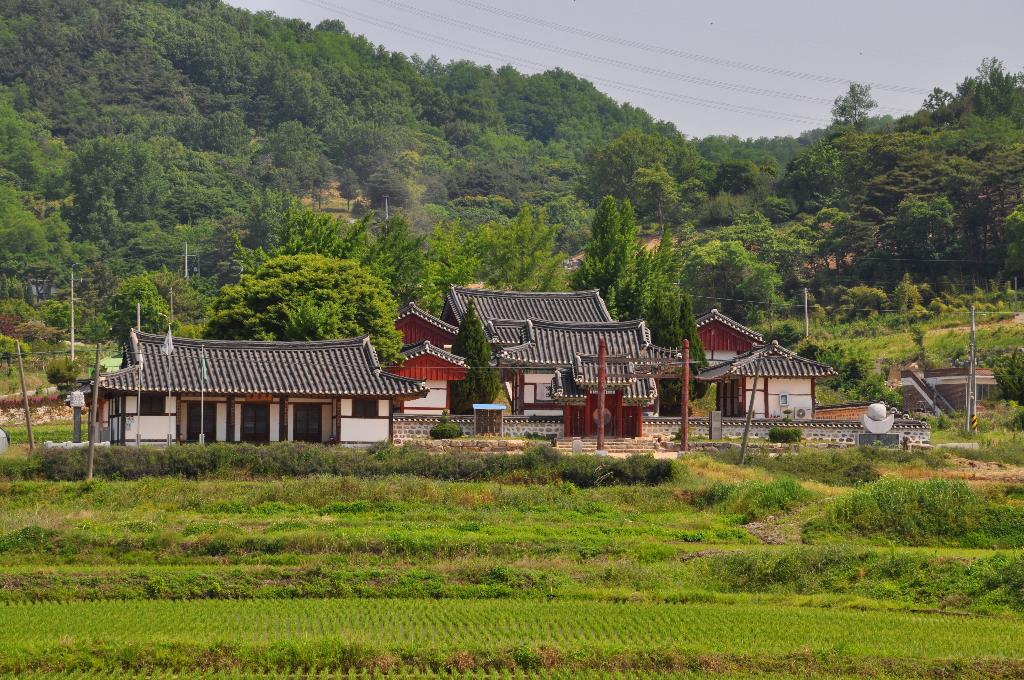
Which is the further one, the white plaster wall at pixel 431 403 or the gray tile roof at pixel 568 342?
the gray tile roof at pixel 568 342

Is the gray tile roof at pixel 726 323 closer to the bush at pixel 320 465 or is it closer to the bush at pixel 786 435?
the bush at pixel 786 435

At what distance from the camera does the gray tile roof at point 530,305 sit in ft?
198

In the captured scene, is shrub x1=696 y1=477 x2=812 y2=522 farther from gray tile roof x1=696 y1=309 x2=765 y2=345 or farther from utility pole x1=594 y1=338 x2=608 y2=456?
gray tile roof x1=696 y1=309 x2=765 y2=345

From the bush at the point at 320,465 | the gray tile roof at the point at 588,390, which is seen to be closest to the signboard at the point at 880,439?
the gray tile roof at the point at 588,390

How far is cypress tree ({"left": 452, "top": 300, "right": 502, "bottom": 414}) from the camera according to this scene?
52062 millimetres

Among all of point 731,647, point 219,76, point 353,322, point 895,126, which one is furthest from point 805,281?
point 219,76

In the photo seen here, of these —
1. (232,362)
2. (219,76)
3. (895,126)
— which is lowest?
(232,362)

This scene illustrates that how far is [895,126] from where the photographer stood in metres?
99.2

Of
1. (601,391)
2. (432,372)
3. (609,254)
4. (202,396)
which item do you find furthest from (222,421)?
(609,254)

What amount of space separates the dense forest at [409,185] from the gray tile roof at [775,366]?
6.00 m

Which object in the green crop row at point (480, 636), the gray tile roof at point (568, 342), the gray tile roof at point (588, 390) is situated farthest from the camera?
the gray tile roof at point (568, 342)

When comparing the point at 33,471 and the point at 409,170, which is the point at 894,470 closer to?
the point at 33,471

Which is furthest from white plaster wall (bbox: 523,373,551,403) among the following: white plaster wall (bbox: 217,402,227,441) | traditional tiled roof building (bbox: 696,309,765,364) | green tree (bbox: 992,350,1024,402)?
green tree (bbox: 992,350,1024,402)

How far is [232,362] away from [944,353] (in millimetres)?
34073
